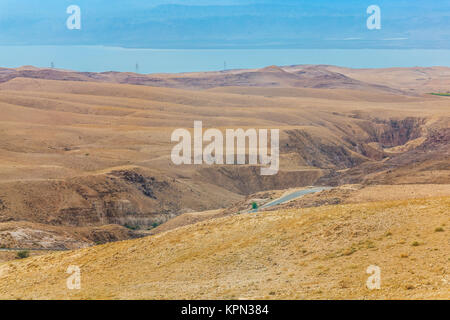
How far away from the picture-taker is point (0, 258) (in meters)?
35.5

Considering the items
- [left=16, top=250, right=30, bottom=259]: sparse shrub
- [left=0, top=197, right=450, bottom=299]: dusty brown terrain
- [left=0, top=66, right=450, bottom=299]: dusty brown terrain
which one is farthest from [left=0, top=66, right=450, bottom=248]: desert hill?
[left=0, top=197, right=450, bottom=299]: dusty brown terrain

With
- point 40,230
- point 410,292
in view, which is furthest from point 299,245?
point 40,230

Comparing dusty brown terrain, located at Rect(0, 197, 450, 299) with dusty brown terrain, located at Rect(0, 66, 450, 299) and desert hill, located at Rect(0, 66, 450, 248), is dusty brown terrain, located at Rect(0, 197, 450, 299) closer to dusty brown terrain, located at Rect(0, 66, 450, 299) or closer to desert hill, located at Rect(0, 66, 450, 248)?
dusty brown terrain, located at Rect(0, 66, 450, 299)

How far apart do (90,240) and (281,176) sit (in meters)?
35.3

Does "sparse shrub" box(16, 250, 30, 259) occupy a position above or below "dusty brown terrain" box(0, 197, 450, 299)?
below

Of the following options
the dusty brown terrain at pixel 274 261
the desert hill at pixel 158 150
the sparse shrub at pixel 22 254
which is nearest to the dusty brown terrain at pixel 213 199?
the dusty brown terrain at pixel 274 261

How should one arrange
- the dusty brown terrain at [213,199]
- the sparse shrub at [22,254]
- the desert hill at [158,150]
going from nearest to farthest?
the dusty brown terrain at [213,199] → the sparse shrub at [22,254] → the desert hill at [158,150]

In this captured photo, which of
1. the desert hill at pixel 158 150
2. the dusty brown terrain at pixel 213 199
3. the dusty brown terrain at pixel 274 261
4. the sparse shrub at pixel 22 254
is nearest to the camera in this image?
the dusty brown terrain at pixel 274 261

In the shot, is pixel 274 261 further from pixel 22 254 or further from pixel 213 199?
pixel 213 199

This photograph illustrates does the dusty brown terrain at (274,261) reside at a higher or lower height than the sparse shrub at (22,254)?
higher

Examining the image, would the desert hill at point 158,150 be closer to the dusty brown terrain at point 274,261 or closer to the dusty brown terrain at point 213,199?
the dusty brown terrain at point 213,199

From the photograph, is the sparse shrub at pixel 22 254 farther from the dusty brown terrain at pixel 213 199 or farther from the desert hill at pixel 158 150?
the desert hill at pixel 158 150

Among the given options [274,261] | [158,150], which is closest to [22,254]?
[274,261]

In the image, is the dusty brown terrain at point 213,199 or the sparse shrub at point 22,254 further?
the sparse shrub at point 22,254
